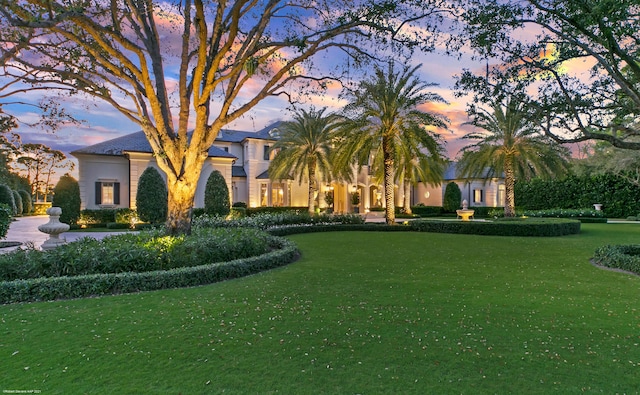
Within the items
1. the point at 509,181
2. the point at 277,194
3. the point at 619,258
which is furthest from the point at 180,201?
the point at 277,194

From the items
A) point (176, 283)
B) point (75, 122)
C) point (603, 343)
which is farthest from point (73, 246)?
point (603, 343)

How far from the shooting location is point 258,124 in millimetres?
13148

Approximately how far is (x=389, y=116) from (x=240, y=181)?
18826 millimetres

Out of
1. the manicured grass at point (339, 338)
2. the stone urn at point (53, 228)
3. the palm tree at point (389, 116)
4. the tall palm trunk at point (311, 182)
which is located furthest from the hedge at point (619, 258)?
the tall palm trunk at point (311, 182)

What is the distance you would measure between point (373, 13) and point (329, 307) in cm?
825

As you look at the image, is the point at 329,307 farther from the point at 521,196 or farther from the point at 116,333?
the point at 521,196

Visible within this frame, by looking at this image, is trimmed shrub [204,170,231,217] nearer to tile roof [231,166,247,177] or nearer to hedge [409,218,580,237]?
tile roof [231,166,247,177]

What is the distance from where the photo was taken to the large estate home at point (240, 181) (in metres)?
25.7

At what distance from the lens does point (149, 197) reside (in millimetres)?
24016

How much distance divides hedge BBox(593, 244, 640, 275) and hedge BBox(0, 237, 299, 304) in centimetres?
972

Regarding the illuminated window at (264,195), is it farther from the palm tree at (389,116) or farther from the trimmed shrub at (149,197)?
the palm tree at (389,116)

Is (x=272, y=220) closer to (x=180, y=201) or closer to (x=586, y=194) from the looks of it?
(x=180, y=201)

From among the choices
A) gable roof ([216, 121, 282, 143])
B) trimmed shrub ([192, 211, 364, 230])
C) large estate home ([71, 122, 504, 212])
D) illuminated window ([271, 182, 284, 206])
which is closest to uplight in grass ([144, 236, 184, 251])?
trimmed shrub ([192, 211, 364, 230])

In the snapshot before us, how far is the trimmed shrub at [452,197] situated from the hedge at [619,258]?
90.9 ft
